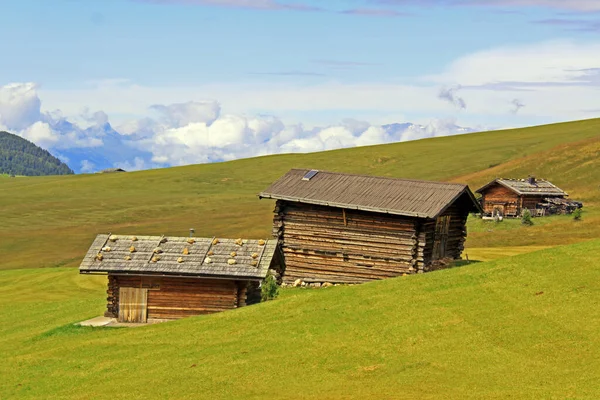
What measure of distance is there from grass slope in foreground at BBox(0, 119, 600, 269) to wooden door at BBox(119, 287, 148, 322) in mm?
34717

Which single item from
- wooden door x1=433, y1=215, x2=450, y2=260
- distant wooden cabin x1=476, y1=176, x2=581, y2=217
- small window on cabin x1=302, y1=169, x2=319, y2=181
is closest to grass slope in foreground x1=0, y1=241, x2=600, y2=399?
wooden door x1=433, y1=215, x2=450, y2=260

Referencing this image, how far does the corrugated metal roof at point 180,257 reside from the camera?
124ft

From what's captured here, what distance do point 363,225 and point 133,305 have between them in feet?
43.6

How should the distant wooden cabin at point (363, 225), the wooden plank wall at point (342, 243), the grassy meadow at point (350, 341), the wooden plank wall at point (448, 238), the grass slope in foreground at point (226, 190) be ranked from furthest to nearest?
the grass slope in foreground at point (226, 190) → the wooden plank wall at point (342, 243) → the distant wooden cabin at point (363, 225) → the wooden plank wall at point (448, 238) → the grassy meadow at point (350, 341)

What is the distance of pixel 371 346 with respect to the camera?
28.7 metres

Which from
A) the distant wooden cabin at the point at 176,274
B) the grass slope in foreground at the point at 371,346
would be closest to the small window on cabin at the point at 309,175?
the distant wooden cabin at the point at 176,274

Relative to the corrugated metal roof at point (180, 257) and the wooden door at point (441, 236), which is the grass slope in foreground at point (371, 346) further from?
the wooden door at point (441, 236)

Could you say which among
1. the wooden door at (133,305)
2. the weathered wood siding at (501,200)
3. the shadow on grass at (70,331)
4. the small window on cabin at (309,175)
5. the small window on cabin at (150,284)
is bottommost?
the shadow on grass at (70,331)

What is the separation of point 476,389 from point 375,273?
74.8ft

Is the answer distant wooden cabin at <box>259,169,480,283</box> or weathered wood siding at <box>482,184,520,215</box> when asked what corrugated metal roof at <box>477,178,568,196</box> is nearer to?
weathered wood siding at <box>482,184,520,215</box>

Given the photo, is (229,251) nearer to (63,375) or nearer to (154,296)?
(154,296)

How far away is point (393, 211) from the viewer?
44781mm

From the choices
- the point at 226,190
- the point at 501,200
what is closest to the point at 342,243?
the point at 501,200

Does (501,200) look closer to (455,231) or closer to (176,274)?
(455,231)
